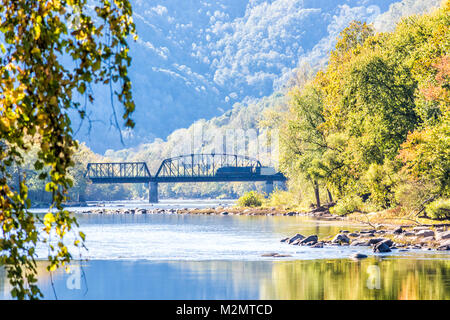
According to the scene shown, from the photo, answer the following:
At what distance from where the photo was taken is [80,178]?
14362 centimetres

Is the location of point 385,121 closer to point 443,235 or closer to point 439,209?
point 439,209

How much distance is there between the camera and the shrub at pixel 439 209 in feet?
153

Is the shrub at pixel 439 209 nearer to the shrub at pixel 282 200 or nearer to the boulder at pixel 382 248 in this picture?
the boulder at pixel 382 248

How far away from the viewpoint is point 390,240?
3884 centimetres

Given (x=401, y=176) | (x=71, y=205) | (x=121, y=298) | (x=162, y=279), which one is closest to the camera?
(x=121, y=298)

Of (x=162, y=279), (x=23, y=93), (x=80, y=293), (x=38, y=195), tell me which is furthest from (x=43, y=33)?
(x=38, y=195)

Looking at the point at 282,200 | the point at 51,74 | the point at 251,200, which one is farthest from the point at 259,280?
the point at 251,200

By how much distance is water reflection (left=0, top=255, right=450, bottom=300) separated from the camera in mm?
23391

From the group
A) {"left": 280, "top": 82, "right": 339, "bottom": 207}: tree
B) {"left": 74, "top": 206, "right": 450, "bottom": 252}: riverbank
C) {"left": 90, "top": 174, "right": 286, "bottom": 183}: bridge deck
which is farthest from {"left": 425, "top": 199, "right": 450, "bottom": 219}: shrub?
{"left": 90, "top": 174, "right": 286, "bottom": 183}: bridge deck

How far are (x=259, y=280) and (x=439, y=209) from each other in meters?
24.6

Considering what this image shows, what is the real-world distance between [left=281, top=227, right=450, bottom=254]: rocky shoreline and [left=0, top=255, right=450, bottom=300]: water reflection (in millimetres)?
4380

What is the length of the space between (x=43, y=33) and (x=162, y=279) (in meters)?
20.6
